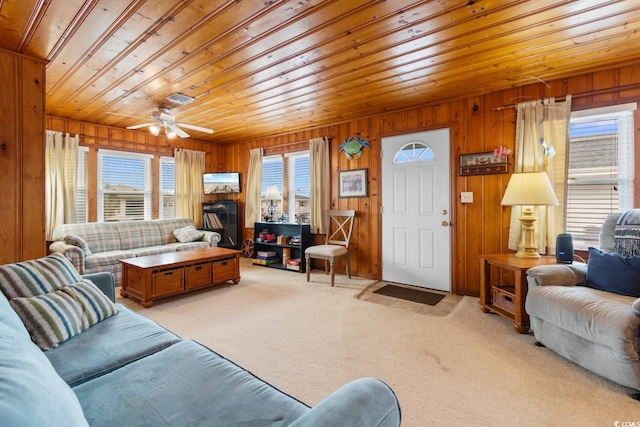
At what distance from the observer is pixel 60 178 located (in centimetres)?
439

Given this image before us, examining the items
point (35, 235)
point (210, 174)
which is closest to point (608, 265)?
point (35, 235)

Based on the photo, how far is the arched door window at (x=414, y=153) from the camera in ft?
13.3

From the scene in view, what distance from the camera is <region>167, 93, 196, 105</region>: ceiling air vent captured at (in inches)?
143

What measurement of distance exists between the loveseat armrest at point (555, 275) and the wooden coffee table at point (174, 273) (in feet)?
11.1

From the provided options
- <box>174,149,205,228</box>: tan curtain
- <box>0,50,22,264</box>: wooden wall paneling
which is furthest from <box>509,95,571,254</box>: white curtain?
<box>174,149,205,228</box>: tan curtain

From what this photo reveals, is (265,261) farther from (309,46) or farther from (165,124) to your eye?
(309,46)

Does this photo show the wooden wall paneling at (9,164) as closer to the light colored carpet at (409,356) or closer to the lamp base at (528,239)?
the light colored carpet at (409,356)

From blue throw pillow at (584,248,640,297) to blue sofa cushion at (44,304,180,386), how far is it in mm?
2946

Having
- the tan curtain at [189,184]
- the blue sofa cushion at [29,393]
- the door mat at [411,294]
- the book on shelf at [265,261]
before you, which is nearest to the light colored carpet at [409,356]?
the door mat at [411,294]

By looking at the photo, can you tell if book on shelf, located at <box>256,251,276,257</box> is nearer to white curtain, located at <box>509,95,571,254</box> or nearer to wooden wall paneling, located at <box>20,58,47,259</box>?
wooden wall paneling, located at <box>20,58,47,259</box>

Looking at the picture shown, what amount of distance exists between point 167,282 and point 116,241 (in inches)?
72.3

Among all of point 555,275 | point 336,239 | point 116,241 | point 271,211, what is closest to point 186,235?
point 116,241

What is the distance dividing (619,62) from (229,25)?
11.5 ft

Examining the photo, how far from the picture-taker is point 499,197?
356 centimetres
